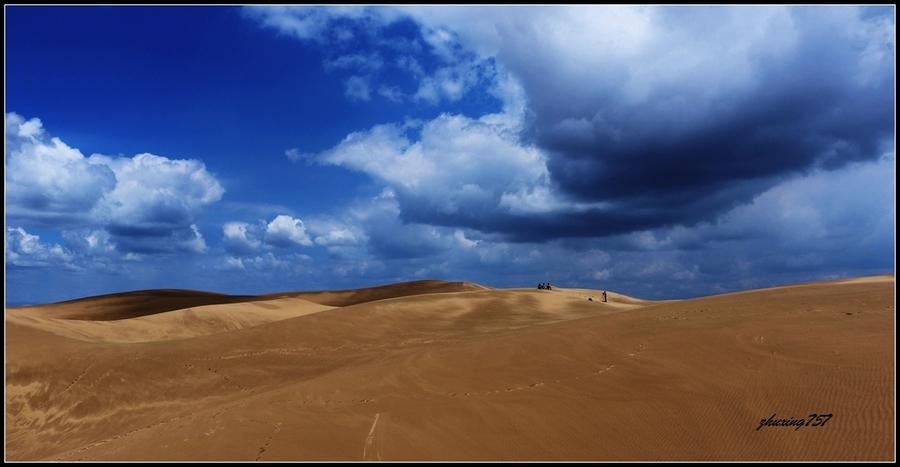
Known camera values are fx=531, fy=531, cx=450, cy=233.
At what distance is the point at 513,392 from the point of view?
28.8 ft

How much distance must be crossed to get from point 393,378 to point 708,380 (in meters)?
5.45

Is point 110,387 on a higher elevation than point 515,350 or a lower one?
lower

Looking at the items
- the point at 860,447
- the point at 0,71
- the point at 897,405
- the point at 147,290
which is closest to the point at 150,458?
the point at 0,71

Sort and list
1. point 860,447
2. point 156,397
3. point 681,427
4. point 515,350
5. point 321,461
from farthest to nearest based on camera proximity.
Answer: point 156,397
point 515,350
point 681,427
point 321,461
point 860,447

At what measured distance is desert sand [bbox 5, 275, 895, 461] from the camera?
22.3ft

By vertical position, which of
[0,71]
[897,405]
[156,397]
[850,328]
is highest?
[0,71]

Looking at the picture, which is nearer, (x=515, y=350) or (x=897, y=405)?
(x=897, y=405)

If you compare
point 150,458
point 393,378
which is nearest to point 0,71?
point 150,458

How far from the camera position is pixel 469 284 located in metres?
50.3

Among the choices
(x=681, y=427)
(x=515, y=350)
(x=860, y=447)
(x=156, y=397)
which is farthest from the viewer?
(x=156, y=397)

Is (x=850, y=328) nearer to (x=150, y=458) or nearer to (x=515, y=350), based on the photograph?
(x=515, y=350)

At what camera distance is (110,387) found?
14.4 meters

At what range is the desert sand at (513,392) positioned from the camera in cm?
679

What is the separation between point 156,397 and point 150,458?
7.68 metres
